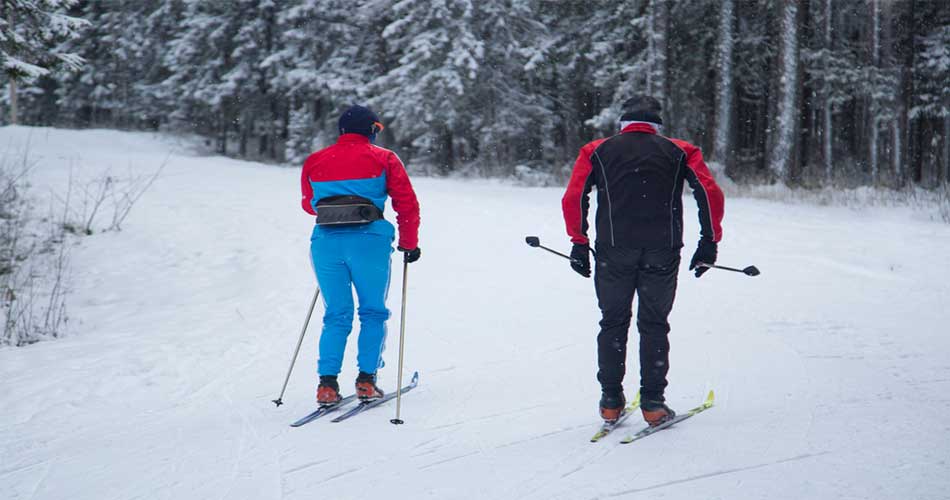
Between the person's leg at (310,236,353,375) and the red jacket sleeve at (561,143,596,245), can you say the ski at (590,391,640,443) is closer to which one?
the red jacket sleeve at (561,143,596,245)

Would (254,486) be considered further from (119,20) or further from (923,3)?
(119,20)

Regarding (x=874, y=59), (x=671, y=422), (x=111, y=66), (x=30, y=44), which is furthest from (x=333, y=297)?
(x=111, y=66)

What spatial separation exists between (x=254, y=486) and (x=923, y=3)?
99.4 ft

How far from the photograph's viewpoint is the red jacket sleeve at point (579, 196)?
14.8ft

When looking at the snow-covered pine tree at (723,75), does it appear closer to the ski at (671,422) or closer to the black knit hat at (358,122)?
the ski at (671,422)

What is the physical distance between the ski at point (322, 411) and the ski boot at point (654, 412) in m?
2.10

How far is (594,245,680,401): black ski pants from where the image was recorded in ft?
14.4

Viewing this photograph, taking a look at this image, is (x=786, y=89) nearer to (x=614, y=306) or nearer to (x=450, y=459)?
(x=614, y=306)

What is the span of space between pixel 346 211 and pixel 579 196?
1550mm

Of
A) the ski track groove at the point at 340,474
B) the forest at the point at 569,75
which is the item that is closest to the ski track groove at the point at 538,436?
the ski track groove at the point at 340,474

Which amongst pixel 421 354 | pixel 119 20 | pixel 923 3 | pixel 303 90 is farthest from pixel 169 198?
pixel 119 20

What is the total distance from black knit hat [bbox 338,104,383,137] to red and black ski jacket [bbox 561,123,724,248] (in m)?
1.52

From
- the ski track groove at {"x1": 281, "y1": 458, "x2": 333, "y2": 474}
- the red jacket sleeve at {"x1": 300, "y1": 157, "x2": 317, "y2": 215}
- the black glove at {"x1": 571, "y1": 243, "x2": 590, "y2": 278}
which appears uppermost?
the red jacket sleeve at {"x1": 300, "y1": 157, "x2": 317, "y2": 215}

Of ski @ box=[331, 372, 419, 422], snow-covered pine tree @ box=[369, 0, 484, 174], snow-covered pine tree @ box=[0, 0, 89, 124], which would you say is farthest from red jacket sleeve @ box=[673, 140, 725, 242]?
snow-covered pine tree @ box=[369, 0, 484, 174]
